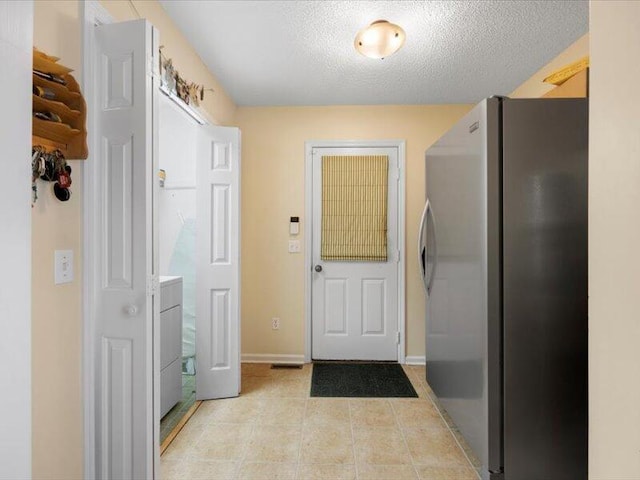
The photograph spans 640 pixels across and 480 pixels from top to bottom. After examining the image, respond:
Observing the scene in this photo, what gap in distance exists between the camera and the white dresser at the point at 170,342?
2143 millimetres

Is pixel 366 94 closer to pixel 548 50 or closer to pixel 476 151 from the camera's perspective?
pixel 548 50

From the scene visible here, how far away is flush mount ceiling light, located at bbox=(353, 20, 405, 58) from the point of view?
74.7 inches

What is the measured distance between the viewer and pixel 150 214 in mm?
1349

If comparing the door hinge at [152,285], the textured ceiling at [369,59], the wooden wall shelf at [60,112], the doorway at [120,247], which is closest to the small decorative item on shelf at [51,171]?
the wooden wall shelf at [60,112]

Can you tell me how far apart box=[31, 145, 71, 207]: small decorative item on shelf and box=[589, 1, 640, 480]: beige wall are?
4.84 feet

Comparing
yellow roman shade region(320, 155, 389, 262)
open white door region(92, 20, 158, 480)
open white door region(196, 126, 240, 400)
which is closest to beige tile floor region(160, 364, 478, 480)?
open white door region(196, 126, 240, 400)

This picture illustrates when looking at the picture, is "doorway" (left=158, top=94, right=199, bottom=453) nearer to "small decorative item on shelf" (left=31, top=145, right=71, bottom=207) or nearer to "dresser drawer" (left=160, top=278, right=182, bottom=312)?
"dresser drawer" (left=160, top=278, right=182, bottom=312)

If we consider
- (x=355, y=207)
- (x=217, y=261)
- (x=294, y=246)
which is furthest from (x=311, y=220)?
(x=217, y=261)

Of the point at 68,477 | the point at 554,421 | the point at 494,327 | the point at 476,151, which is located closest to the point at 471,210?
the point at 476,151

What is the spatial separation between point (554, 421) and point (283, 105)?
3.09 metres

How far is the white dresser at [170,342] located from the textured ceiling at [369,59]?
5.40ft

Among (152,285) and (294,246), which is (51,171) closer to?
(152,285)

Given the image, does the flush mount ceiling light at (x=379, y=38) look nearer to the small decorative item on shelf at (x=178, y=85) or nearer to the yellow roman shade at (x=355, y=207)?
the small decorative item on shelf at (x=178, y=85)

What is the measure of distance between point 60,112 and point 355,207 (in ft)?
8.06
